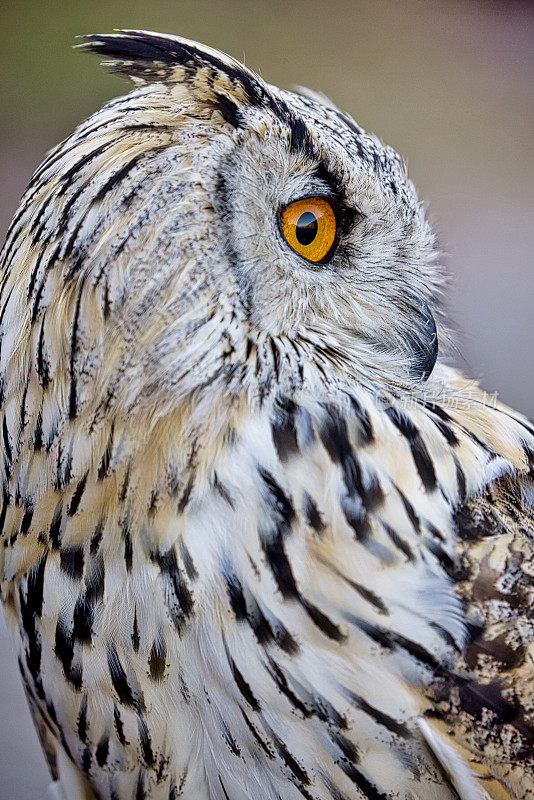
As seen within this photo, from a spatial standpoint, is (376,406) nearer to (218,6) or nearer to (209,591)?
(209,591)

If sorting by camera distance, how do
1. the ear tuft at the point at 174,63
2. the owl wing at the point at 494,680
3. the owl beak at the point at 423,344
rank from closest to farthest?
the owl wing at the point at 494,680 < the ear tuft at the point at 174,63 < the owl beak at the point at 423,344

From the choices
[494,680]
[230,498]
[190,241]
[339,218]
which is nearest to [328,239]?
[339,218]

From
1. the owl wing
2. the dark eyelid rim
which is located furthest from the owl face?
the owl wing

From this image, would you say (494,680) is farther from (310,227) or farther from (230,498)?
(310,227)

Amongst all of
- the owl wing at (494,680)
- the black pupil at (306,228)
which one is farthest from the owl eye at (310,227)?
the owl wing at (494,680)

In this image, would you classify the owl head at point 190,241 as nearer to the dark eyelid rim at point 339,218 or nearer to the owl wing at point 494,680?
the dark eyelid rim at point 339,218

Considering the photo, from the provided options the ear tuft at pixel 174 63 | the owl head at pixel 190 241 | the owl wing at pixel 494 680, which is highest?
the ear tuft at pixel 174 63

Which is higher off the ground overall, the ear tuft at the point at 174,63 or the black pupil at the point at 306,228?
the ear tuft at the point at 174,63

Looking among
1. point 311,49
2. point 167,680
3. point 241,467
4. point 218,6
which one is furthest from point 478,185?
point 167,680
